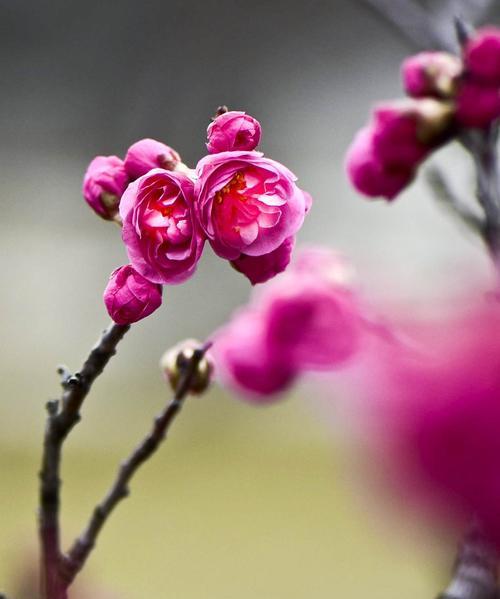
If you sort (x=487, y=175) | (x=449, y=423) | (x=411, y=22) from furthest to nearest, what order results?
(x=411, y=22)
(x=487, y=175)
(x=449, y=423)

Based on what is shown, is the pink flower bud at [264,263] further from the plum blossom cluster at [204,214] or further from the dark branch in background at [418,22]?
the dark branch in background at [418,22]

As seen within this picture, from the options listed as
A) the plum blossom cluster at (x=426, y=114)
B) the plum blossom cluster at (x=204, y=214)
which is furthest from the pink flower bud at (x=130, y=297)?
the plum blossom cluster at (x=426, y=114)

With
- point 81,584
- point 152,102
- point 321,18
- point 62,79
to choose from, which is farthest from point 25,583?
point 62,79

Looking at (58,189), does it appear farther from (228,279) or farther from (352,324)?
(352,324)

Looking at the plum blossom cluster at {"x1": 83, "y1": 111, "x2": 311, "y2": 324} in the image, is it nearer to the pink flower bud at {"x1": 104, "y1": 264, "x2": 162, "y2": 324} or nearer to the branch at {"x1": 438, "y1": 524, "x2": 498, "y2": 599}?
the pink flower bud at {"x1": 104, "y1": 264, "x2": 162, "y2": 324}

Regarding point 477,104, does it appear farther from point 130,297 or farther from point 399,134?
point 130,297

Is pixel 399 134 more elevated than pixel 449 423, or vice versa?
pixel 399 134

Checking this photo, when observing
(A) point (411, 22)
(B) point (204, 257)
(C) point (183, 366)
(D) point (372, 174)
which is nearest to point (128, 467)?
(C) point (183, 366)

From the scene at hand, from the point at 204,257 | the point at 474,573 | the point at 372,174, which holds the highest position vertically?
the point at 204,257
